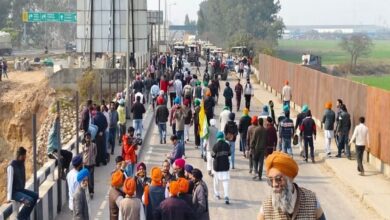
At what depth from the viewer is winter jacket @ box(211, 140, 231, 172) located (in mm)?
14594

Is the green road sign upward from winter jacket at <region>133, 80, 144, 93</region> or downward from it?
upward

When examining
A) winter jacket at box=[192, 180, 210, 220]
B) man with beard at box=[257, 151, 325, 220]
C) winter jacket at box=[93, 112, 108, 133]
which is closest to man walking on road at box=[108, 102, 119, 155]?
winter jacket at box=[93, 112, 108, 133]

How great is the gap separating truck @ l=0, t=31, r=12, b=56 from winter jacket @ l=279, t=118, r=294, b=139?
80383mm

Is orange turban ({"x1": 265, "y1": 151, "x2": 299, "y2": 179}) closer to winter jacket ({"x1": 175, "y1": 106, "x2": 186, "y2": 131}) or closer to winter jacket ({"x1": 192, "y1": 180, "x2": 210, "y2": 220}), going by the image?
winter jacket ({"x1": 192, "y1": 180, "x2": 210, "y2": 220})

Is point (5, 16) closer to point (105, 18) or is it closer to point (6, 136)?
point (6, 136)

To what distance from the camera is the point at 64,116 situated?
133 ft

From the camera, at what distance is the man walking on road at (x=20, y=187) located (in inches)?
442

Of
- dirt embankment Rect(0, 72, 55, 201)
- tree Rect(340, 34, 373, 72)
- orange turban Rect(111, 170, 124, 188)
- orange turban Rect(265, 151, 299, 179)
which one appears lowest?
dirt embankment Rect(0, 72, 55, 201)

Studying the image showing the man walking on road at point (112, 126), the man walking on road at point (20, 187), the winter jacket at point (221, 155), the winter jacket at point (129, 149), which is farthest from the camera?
the man walking on road at point (112, 126)

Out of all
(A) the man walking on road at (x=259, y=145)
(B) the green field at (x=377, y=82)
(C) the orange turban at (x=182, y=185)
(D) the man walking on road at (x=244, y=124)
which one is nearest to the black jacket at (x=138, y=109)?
(D) the man walking on road at (x=244, y=124)

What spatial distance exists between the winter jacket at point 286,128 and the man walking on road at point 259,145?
1764 mm

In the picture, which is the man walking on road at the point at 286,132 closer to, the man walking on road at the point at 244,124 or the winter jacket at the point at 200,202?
the man walking on road at the point at 244,124

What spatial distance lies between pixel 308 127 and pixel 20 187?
9.40 metres

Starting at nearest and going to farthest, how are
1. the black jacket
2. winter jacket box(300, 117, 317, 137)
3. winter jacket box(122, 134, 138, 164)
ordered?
winter jacket box(122, 134, 138, 164)
winter jacket box(300, 117, 317, 137)
the black jacket
